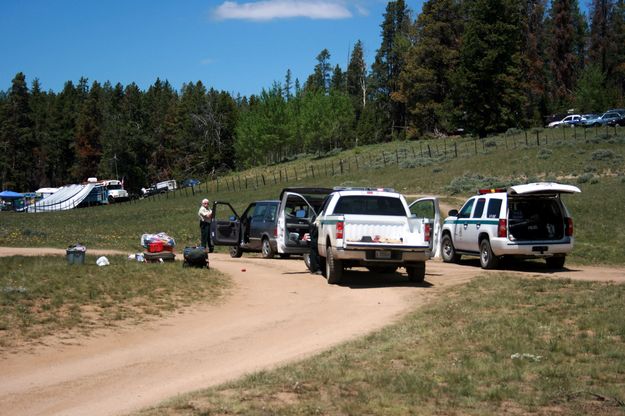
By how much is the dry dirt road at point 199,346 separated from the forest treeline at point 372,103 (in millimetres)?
61122


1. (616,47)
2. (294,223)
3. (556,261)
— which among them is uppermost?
(616,47)

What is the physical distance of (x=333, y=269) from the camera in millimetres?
15852

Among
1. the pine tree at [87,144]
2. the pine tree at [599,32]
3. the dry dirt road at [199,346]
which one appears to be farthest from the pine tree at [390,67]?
the dry dirt road at [199,346]

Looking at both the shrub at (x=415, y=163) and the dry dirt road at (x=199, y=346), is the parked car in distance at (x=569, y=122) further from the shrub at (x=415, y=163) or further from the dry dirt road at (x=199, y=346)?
the dry dirt road at (x=199, y=346)

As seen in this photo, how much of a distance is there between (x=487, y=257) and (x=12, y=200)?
8440 centimetres

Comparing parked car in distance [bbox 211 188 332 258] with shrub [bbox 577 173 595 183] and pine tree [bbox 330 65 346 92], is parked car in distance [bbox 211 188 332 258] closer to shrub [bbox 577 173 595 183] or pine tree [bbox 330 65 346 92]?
shrub [bbox 577 173 595 183]

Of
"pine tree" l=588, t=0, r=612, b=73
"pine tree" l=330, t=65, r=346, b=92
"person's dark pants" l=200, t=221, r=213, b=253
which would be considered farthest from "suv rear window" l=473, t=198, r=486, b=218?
"pine tree" l=330, t=65, r=346, b=92

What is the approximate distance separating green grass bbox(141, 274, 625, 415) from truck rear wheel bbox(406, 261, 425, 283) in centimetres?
407

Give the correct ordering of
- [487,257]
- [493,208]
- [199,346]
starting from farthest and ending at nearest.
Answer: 1. [487,257]
2. [493,208]
3. [199,346]

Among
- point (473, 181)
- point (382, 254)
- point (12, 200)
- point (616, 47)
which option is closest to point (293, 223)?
point (382, 254)

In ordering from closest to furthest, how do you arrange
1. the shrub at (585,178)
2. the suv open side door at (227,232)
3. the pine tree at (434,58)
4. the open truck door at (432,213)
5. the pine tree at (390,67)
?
the open truck door at (432,213) → the suv open side door at (227,232) → the shrub at (585,178) → the pine tree at (434,58) → the pine tree at (390,67)

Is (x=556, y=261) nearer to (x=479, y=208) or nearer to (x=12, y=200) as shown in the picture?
(x=479, y=208)

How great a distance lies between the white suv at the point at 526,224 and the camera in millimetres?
18219

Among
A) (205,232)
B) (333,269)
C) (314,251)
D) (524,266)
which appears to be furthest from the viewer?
(205,232)
